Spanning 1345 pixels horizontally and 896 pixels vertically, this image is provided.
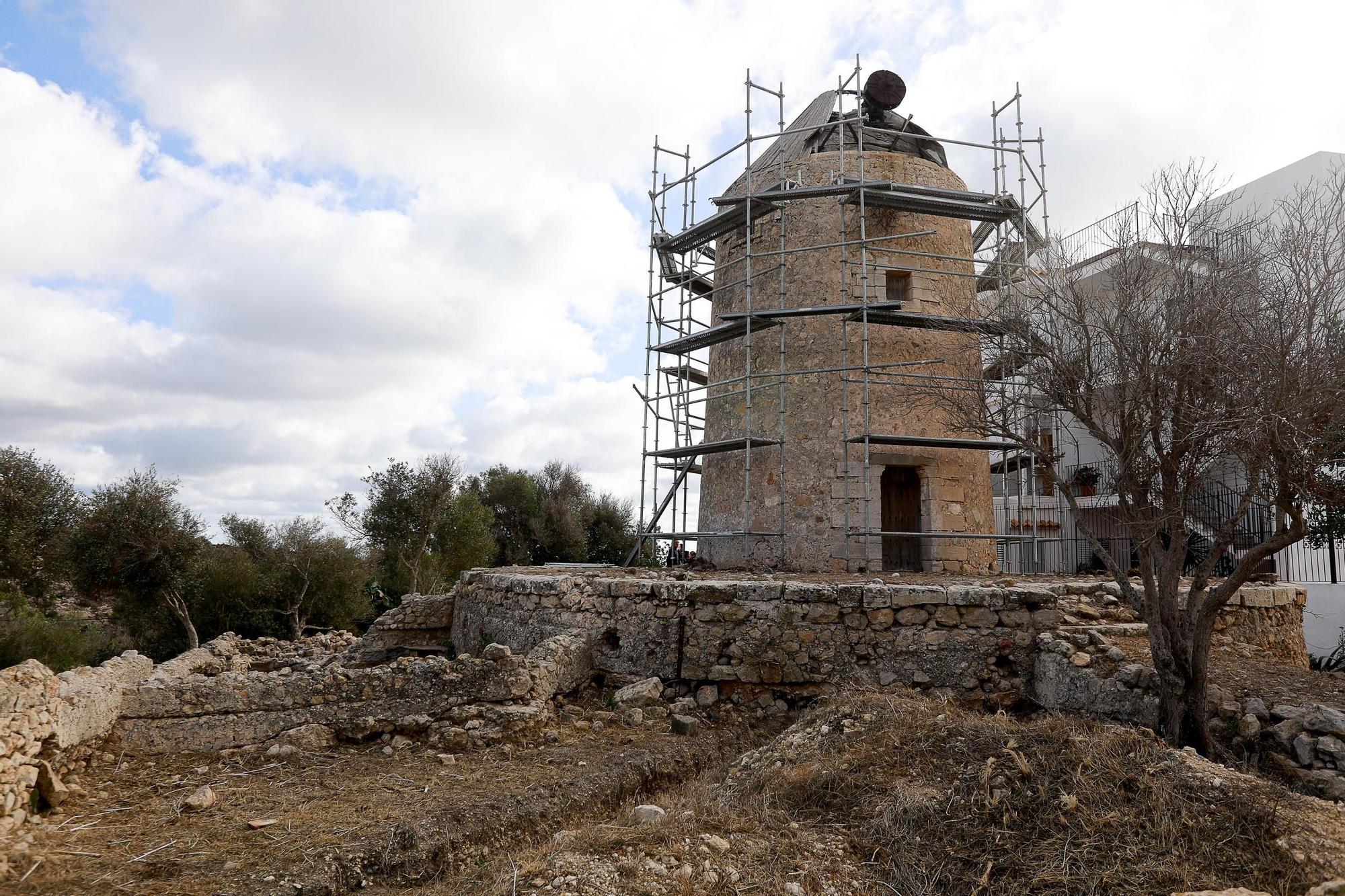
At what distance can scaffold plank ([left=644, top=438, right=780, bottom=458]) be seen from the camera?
40.1 feet

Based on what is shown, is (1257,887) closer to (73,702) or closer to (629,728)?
(629,728)

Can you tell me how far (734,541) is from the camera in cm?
1276

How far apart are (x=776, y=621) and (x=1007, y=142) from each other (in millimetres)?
9743

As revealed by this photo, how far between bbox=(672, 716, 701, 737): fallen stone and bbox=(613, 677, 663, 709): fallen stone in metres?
0.54

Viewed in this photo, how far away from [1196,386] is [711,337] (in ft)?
26.6

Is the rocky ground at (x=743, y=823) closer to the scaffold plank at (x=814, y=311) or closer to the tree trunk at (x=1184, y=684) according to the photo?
the tree trunk at (x=1184, y=684)

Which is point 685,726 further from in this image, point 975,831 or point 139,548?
point 139,548

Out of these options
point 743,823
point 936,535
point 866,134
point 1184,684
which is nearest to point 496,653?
point 743,823

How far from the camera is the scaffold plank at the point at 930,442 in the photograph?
11.5 metres

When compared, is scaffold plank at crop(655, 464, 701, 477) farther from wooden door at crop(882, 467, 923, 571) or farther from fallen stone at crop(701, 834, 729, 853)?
fallen stone at crop(701, 834, 729, 853)

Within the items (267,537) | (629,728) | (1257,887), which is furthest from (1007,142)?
(267,537)

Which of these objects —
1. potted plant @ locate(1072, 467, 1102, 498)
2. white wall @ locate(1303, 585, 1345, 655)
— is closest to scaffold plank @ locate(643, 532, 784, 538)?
potted plant @ locate(1072, 467, 1102, 498)

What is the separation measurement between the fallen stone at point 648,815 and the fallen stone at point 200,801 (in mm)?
2723

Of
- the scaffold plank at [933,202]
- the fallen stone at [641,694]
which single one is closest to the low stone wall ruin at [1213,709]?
the fallen stone at [641,694]
